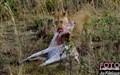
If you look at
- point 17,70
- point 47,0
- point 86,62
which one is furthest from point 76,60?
point 47,0

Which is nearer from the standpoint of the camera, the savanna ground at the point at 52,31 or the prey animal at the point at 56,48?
the savanna ground at the point at 52,31

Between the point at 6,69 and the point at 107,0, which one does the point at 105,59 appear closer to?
the point at 6,69

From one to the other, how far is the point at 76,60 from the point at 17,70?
0.59m

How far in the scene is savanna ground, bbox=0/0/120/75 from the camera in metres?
4.43

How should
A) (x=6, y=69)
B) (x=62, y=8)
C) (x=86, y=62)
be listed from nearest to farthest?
(x=86, y=62)
(x=6, y=69)
(x=62, y=8)

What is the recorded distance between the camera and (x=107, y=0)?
590cm

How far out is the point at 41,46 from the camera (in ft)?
16.8

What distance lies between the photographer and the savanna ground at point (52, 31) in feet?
14.5

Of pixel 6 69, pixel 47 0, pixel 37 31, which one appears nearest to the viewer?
pixel 6 69

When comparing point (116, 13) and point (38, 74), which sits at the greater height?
point (116, 13)

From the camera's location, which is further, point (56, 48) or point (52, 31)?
point (52, 31)

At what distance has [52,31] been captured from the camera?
17.9 ft

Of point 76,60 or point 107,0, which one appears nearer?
point 76,60

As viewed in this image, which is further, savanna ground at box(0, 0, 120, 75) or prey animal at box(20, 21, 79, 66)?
prey animal at box(20, 21, 79, 66)
